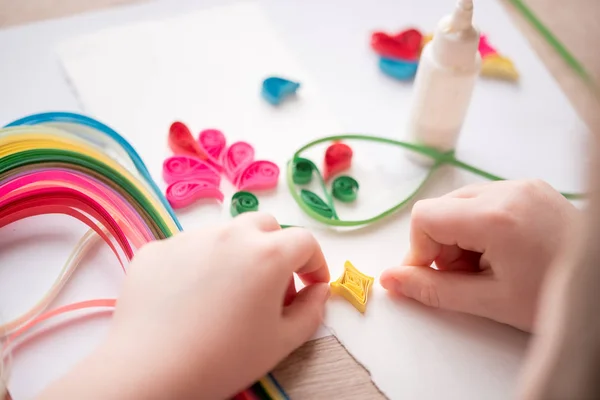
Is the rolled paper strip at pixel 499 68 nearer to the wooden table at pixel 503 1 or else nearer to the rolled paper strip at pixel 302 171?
the wooden table at pixel 503 1

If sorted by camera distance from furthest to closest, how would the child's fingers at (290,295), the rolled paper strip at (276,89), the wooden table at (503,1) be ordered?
the rolled paper strip at (276,89), the child's fingers at (290,295), the wooden table at (503,1)

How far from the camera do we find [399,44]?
78cm

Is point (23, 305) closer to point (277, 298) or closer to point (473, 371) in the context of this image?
point (277, 298)

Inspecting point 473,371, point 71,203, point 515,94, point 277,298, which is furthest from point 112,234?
point 515,94

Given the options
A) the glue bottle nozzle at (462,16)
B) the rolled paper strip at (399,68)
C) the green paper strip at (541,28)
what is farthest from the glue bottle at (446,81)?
the green paper strip at (541,28)

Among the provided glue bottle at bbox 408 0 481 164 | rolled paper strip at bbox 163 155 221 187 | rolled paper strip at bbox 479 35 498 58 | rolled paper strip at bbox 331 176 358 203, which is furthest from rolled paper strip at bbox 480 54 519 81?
rolled paper strip at bbox 163 155 221 187

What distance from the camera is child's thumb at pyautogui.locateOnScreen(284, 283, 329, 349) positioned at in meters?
0.47

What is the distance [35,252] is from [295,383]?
0.91ft

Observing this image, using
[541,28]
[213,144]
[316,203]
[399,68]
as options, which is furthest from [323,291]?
[541,28]

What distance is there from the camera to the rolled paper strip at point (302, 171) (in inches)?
25.2

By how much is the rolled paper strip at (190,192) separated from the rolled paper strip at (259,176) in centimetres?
3

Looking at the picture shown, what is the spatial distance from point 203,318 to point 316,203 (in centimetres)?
24

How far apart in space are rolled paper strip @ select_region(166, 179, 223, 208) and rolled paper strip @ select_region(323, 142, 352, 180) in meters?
0.12

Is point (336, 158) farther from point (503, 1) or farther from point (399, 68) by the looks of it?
point (503, 1)
